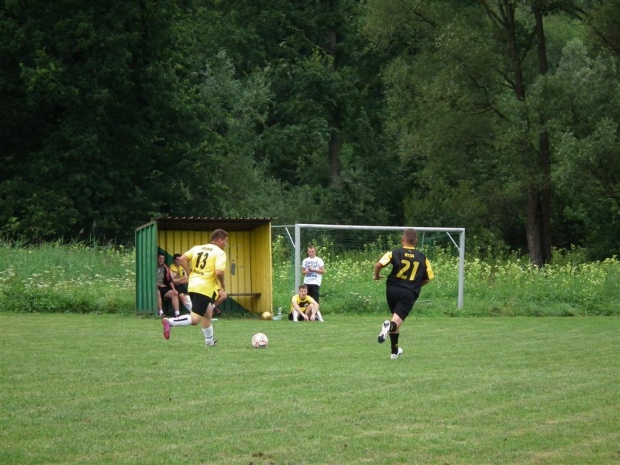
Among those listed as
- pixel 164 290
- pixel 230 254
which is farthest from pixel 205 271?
pixel 230 254

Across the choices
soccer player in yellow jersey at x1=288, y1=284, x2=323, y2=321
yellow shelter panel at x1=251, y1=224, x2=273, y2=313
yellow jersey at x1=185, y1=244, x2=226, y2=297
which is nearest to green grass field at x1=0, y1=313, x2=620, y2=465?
yellow jersey at x1=185, y1=244, x2=226, y2=297

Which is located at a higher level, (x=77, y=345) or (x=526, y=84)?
(x=526, y=84)

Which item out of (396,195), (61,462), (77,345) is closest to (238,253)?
(77,345)

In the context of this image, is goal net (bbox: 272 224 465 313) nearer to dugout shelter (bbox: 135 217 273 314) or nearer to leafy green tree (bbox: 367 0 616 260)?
dugout shelter (bbox: 135 217 273 314)

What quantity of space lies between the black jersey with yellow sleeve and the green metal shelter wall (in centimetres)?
927

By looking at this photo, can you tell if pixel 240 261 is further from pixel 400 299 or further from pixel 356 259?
pixel 400 299

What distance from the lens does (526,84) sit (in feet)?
133

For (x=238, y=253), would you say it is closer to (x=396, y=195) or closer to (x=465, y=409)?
(x=465, y=409)

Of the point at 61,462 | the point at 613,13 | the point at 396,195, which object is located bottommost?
the point at 61,462

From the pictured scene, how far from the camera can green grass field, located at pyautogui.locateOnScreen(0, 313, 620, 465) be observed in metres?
7.70

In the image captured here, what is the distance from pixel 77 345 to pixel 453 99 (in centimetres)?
2652

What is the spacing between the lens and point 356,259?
89.6ft

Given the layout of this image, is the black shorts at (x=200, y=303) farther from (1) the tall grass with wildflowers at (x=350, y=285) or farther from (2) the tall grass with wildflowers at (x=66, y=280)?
(2) the tall grass with wildflowers at (x=66, y=280)

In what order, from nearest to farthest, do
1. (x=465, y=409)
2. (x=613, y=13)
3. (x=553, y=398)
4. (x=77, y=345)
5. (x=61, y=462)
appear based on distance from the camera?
1. (x=61, y=462)
2. (x=465, y=409)
3. (x=553, y=398)
4. (x=77, y=345)
5. (x=613, y=13)
